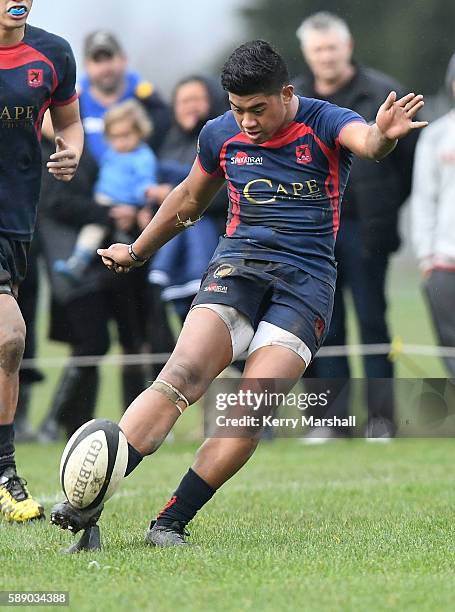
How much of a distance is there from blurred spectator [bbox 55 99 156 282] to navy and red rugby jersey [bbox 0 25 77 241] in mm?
3881

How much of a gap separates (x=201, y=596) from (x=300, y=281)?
183 cm

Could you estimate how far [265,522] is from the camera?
645 cm

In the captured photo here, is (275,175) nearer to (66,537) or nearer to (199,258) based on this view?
(66,537)

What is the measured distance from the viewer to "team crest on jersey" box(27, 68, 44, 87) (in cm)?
679

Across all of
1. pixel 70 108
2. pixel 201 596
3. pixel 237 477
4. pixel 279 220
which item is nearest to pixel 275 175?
pixel 279 220

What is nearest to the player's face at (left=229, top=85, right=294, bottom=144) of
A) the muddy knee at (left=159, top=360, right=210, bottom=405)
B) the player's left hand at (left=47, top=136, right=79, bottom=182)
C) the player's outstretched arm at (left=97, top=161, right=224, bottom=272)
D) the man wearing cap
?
the player's outstretched arm at (left=97, top=161, right=224, bottom=272)

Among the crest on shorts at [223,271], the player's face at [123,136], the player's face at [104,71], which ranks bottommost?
the crest on shorts at [223,271]

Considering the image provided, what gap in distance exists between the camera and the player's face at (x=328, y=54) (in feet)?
34.6

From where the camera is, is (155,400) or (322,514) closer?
(155,400)

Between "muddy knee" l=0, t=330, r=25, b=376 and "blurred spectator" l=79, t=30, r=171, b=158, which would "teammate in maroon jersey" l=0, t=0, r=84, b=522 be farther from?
"blurred spectator" l=79, t=30, r=171, b=158

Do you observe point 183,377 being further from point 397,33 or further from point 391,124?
point 397,33

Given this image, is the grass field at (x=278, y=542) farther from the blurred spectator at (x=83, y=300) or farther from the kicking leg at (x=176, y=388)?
the blurred spectator at (x=83, y=300)

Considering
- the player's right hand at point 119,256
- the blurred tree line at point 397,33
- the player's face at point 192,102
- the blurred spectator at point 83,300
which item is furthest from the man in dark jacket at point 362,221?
the player's right hand at point 119,256

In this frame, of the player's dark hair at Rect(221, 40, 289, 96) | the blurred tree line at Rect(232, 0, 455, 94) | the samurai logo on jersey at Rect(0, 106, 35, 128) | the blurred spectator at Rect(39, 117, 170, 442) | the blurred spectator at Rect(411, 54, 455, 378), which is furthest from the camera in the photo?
the blurred tree line at Rect(232, 0, 455, 94)
